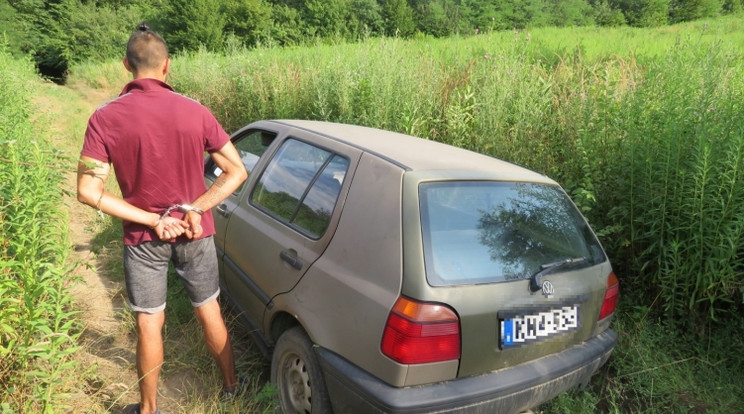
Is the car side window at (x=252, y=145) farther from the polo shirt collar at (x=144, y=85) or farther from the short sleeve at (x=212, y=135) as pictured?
the polo shirt collar at (x=144, y=85)

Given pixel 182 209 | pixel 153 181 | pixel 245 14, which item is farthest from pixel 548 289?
pixel 245 14

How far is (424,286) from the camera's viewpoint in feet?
6.36

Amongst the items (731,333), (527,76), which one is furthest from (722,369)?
(527,76)

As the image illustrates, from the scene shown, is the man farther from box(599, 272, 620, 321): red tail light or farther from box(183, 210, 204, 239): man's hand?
box(599, 272, 620, 321): red tail light

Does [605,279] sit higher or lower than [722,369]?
higher

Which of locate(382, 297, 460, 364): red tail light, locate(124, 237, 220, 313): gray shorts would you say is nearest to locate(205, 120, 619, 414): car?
locate(382, 297, 460, 364): red tail light

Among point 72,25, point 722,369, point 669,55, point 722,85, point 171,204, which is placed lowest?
point 722,369

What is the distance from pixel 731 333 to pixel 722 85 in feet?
6.03

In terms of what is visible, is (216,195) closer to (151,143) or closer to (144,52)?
(151,143)

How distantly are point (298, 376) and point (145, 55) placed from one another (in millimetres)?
1853

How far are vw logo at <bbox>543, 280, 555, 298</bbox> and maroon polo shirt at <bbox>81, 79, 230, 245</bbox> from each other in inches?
72.9

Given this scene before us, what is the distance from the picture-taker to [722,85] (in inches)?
138

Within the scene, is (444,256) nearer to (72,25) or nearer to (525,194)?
(525,194)

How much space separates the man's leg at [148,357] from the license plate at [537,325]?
1787mm
